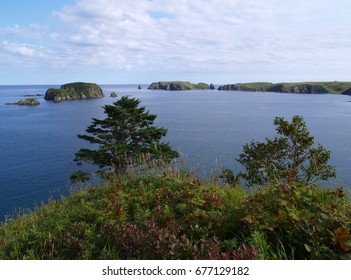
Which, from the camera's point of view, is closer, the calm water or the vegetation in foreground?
the vegetation in foreground

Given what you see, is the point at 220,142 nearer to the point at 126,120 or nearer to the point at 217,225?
the point at 126,120

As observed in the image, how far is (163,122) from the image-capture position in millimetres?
83000

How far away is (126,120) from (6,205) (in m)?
16.4

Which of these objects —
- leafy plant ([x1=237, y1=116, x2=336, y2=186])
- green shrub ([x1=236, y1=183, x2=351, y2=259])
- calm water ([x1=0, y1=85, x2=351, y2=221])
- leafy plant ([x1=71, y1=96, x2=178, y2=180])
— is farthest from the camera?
calm water ([x1=0, y1=85, x2=351, y2=221])

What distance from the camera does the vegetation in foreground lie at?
12.7ft

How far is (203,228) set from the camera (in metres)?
4.84

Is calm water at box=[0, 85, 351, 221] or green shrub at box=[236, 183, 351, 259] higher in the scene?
green shrub at box=[236, 183, 351, 259]

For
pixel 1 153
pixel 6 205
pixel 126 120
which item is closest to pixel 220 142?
pixel 126 120

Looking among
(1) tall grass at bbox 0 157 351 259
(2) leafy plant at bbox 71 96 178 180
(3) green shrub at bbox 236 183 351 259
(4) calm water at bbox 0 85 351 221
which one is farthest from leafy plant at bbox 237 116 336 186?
(3) green shrub at bbox 236 183 351 259

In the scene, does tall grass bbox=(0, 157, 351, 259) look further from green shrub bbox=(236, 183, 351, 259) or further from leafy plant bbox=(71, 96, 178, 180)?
leafy plant bbox=(71, 96, 178, 180)

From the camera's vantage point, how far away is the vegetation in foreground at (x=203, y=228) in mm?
3857

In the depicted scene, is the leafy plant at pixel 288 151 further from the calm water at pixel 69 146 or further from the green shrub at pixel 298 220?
the green shrub at pixel 298 220

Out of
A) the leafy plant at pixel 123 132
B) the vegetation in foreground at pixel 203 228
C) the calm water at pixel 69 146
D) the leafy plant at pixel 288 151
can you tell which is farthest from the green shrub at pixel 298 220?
the leafy plant at pixel 123 132
